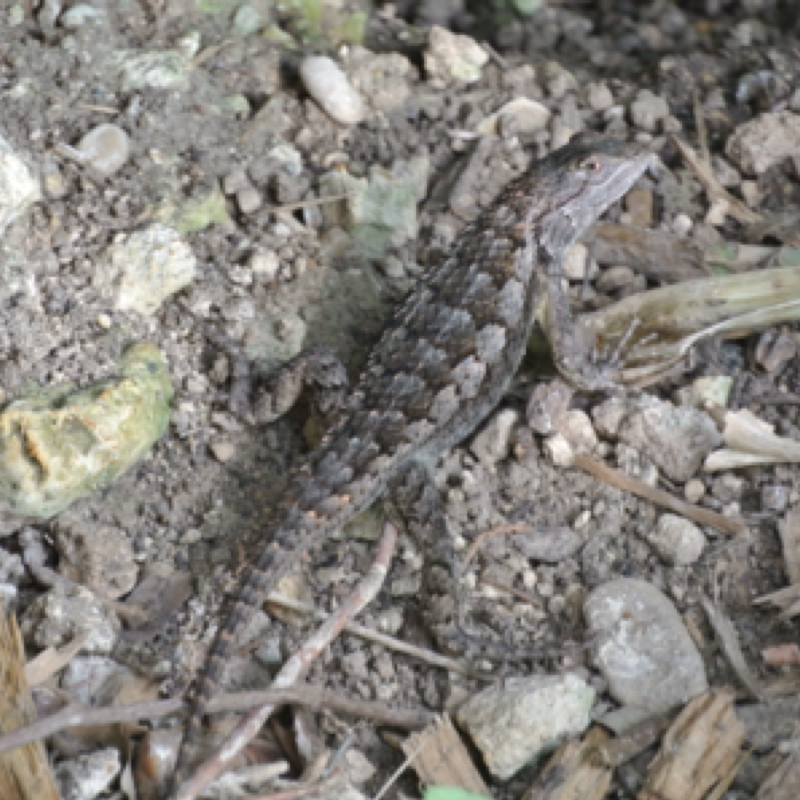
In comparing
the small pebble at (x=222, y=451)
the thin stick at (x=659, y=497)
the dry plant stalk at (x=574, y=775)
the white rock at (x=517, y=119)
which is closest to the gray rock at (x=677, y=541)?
the thin stick at (x=659, y=497)

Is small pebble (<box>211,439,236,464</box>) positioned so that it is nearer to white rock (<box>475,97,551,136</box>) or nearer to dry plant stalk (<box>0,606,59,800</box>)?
dry plant stalk (<box>0,606,59,800</box>)

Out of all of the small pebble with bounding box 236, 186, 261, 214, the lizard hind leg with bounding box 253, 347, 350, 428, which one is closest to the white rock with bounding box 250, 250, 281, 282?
the small pebble with bounding box 236, 186, 261, 214

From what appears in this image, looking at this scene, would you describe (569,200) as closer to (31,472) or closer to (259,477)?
(259,477)

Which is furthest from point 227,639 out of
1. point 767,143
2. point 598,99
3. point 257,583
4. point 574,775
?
point 767,143

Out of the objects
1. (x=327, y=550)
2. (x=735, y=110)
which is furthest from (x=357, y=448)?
(x=735, y=110)

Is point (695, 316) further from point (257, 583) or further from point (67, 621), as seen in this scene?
point (67, 621)
